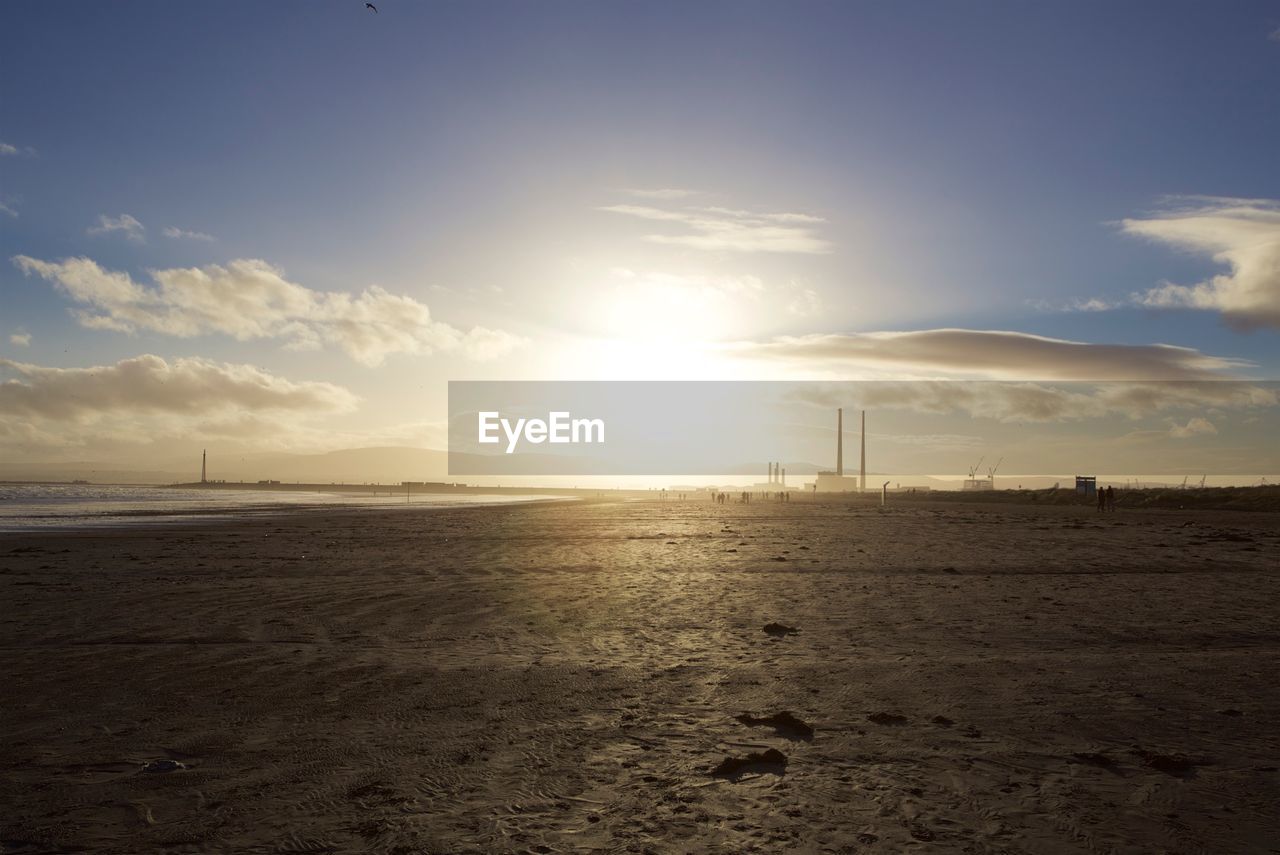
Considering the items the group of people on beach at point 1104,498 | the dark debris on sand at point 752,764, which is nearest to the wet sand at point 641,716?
the dark debris on sand at point 752,764

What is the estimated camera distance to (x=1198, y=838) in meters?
4.87

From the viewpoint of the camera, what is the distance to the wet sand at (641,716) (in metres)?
5.09

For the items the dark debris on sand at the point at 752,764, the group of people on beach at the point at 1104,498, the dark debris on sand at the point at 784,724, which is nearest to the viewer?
the dark debris on sand at the point at 752,764

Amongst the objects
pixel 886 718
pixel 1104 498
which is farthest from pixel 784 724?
pixel 1104 498

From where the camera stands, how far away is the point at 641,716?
24.3ft

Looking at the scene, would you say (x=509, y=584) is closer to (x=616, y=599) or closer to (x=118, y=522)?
(x=616, y=599)

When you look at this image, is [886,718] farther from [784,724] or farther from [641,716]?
[641,716]

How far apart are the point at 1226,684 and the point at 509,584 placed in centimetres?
1194

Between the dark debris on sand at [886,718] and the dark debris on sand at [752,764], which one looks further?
the dark debris on sand at [886,718]

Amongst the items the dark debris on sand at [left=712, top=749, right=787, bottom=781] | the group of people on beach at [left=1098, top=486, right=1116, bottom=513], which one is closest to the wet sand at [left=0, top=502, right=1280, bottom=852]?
the dark debris on sand at [left=712, top=749, right=787, bottom=781]

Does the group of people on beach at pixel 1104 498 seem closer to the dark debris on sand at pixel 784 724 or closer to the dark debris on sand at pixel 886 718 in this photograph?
the dark debris on sand at pixel 886 718

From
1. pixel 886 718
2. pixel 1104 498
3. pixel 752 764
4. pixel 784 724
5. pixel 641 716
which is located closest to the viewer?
pixel 752 764

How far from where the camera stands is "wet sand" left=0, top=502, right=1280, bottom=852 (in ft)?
16.7

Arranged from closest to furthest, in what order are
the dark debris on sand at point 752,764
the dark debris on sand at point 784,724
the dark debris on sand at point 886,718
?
the dark debris on sand at point 752,764 < the dark debris on sand at point 784,724 < the dark debris on sand at point 886,718
